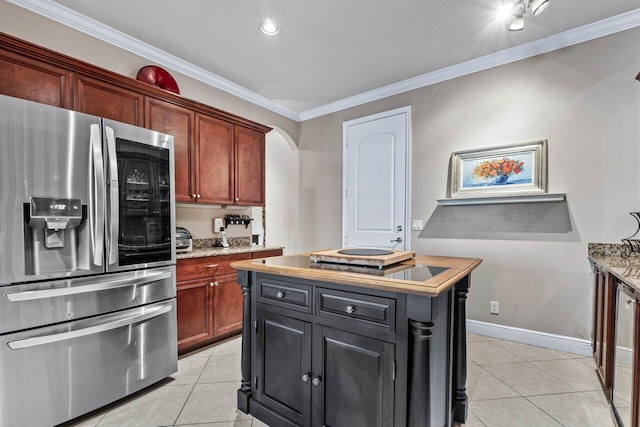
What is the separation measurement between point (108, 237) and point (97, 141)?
62 cm

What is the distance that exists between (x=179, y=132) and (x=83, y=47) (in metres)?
0.97

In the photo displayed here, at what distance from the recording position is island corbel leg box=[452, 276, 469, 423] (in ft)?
5.57

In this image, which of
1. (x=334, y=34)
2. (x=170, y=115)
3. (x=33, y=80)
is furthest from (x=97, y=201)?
(x=334, y=34)

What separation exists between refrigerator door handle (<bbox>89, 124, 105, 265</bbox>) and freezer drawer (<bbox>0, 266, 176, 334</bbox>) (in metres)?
0.18

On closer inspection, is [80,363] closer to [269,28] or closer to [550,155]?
[269,28]

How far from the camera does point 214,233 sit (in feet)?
11.4

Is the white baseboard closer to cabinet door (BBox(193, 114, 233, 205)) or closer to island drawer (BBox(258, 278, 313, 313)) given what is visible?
island drawer (BBox(258, 278, 313, 313))

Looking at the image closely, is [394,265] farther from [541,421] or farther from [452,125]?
[452,125]

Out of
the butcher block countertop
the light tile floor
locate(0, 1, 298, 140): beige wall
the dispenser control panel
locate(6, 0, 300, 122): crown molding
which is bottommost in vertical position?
the light tile floor

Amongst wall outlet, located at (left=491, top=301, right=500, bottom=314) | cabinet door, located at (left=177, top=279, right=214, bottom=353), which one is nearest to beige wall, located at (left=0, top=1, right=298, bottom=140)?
cabinet door, located at (left=177, top=279, right=214, bottom=353)

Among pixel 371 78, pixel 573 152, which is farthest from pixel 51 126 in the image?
pixel 573 152

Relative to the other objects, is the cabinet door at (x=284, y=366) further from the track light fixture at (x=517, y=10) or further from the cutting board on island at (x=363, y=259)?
the track light fixture at (x=517, y=10)

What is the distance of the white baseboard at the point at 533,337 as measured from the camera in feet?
8.72

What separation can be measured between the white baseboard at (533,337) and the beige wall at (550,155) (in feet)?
0.18
